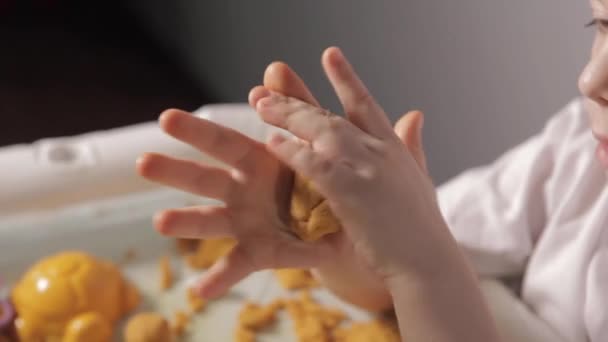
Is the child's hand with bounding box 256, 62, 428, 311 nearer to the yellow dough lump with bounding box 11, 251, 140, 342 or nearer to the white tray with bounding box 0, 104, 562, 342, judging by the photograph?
the white tray with bounding box 0, 104, 562, 342

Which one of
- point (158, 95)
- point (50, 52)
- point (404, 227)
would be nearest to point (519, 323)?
point (404, 227)

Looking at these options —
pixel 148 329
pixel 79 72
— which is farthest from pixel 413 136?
pixel 79 72

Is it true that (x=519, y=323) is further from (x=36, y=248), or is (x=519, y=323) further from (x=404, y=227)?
(x=36, y=248)

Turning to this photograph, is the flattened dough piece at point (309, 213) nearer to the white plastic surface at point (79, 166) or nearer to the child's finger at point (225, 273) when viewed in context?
the child's finger at point (225, 273)

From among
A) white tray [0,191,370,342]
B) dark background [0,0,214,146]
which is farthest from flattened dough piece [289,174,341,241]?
dark background [0,0,214,146]

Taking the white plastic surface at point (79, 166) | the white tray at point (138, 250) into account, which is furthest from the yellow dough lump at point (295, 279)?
the white plastic surface at point (79, 166)

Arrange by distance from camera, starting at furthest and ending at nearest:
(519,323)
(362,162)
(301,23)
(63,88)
Answer: (63,88) < (301,23) < (519,323) < (362,162)
